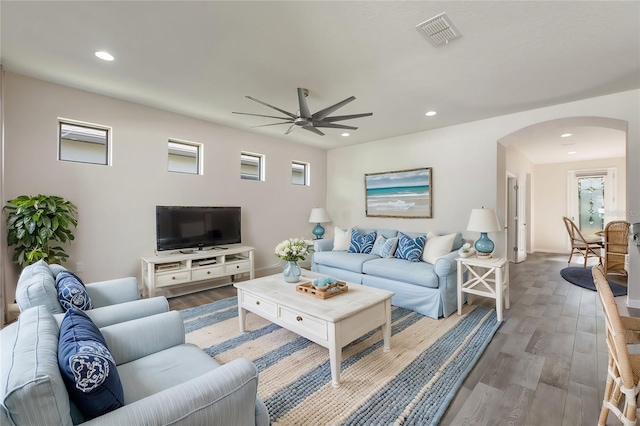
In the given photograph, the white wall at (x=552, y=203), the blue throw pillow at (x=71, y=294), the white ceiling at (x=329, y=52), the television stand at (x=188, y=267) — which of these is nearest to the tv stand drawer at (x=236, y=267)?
the television stand at (x=188, y=267)

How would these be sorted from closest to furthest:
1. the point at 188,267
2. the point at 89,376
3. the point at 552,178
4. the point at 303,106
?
1. the point at 89,376
2. the point at 303,106
3. the point at 188,267
4. the point at 552,178

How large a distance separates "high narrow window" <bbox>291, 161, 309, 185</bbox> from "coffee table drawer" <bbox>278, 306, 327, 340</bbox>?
3844mm

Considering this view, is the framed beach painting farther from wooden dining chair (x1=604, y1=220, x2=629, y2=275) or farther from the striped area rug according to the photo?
wooden dining chair (x1=604, y1=220, x2=629, y2=275)

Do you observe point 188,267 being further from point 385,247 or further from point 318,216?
point 385,247

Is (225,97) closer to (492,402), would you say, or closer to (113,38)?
(113,38)

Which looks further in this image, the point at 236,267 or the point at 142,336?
the point at 236,267

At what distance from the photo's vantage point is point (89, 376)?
1.00 metres

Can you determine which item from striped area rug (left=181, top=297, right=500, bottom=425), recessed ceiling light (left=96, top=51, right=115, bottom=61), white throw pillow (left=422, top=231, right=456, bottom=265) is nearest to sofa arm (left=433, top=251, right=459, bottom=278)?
white throw pillow (left=422, top=231, right=456, bottom=265)

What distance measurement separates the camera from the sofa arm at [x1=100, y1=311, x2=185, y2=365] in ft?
5.35

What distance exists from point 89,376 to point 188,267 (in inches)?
123

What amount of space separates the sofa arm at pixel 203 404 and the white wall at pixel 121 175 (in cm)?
338

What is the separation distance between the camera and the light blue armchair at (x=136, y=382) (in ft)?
2.73

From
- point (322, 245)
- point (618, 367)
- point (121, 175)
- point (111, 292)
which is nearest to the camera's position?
point (618, 367)

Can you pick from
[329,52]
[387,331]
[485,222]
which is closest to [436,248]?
[485,222]
